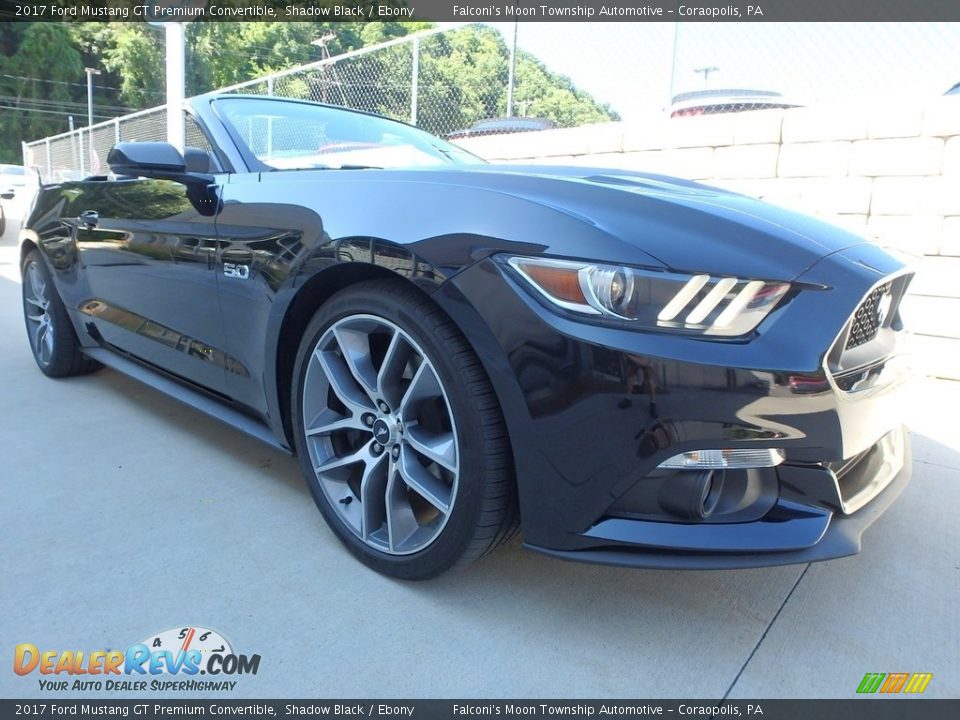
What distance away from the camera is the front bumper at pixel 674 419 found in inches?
54.9

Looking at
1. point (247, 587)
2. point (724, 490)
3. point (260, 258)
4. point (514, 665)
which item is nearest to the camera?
point (724, 490)

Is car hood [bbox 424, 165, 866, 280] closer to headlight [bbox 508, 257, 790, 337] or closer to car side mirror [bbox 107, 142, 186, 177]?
headlight [bbox 508, 257, 790, 337]

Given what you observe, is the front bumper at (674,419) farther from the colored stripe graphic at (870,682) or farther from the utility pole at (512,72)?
the utility pole at (512,72)

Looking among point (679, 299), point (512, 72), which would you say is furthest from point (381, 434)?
point (512, 72)

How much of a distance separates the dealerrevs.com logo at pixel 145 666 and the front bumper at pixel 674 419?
0.80 m

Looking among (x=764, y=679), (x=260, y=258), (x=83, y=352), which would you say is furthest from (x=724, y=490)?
(x=83, y=352)

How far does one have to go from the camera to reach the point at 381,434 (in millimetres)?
1905

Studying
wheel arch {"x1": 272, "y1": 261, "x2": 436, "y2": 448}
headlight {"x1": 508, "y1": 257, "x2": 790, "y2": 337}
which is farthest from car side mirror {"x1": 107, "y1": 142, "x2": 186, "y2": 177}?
headlight {"x1": 508, "y1": 257, "x2": 790, "y2": 337}

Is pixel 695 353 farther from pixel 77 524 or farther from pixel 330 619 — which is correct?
pixel 77 524

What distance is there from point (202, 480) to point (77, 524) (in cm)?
44

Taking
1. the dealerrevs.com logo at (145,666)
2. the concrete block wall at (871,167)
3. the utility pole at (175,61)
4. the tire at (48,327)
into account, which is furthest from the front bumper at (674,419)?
the utility pole at (175,61)

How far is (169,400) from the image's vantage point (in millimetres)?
3541

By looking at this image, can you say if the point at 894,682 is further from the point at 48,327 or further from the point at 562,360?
the point at 48,327
